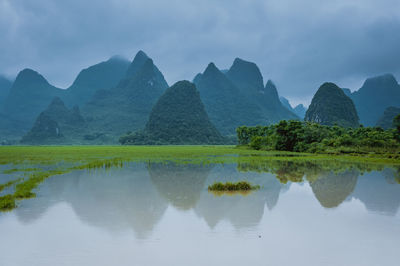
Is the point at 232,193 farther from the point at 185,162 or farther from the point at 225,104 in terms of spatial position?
the point at 225,104

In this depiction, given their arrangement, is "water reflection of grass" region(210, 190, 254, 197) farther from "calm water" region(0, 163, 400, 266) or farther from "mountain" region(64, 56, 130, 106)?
"mountain" region(64, 56, 130, 106)

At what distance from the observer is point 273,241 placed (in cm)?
398

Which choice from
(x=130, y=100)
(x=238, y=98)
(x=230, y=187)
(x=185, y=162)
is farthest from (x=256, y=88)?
(x=230, y=187)

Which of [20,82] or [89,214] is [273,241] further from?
[20,82]

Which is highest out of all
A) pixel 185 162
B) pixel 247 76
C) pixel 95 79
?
pixel 95 79

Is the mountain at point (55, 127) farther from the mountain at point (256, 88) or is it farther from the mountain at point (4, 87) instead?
the mountain at point (256, 88)

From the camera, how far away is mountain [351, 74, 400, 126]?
383 ft

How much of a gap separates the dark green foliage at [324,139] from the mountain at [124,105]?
61.5m

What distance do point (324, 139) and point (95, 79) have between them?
129846 mm

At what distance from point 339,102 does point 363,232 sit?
72.2m

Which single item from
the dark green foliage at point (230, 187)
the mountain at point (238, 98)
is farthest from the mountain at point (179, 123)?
the dark green foliage at point (230, 187)

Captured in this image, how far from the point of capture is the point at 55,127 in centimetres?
8150

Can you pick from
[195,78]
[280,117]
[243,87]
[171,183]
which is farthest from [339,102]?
[195,78]

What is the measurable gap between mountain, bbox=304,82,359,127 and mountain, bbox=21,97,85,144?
6228 centimetres
